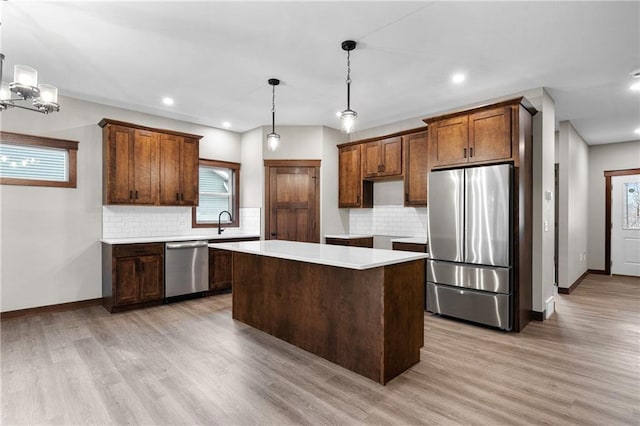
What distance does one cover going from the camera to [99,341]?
3.32m

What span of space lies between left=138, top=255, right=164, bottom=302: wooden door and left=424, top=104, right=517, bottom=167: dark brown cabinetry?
3947mm

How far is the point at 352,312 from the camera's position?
271cm

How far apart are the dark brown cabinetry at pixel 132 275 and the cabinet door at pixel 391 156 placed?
3.55 m

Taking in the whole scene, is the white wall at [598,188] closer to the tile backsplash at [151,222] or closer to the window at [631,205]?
the window at [631,205]

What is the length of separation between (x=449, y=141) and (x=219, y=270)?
3.84m

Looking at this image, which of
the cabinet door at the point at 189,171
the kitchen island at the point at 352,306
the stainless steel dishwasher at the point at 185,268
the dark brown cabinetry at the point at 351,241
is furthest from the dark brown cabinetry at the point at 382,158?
the stainless steel dishwasher at the point at 185,268

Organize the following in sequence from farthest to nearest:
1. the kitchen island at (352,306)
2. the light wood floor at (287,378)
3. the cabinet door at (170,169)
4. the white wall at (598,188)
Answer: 1. the white wall at (598,188)
2. the cabinet door at (170,169)
3. the kitchen island at (352,306)
4. the light wood floor at (287,378)

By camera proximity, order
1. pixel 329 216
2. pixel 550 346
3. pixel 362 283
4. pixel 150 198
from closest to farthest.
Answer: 1. pixel 362 283
2. pixel 550 346
3. pixel 150 198
4. pixel 329 216

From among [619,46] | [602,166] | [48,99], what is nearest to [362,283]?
[48,99]

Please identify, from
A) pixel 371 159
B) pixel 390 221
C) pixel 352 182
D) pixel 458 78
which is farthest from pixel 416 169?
pixel 458 78

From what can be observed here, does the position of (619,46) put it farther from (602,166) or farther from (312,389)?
(602,166)

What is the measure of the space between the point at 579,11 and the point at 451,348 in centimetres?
296

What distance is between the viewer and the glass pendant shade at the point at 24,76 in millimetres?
2377

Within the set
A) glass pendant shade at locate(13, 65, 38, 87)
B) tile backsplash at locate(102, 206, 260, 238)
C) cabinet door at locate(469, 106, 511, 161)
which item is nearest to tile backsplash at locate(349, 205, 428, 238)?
cabinet door at locate(469, 106, 511, 161)
